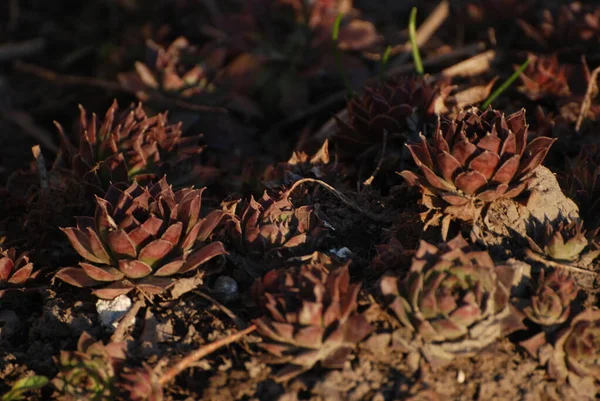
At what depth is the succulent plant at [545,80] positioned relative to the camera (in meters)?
3.47

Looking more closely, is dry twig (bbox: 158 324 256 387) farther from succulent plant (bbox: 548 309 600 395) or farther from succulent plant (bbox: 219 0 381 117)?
succulent plant (bbox: 219 0 381 117)

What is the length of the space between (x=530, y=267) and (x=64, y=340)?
1605 millimetres

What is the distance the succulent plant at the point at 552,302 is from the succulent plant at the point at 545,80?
56.5 inches

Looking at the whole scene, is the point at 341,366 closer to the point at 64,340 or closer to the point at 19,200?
the point at 64,340

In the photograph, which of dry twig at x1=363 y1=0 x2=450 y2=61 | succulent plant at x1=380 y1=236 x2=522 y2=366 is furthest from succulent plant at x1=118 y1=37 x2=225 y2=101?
succulent plant at x1=380 y1=236 x2=522 y2=366

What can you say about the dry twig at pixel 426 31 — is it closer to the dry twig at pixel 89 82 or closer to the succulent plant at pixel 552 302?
the dry twig at pixel 89 82

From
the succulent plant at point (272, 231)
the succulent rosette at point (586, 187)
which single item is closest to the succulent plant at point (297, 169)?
the succulent plant at point (272, 231)

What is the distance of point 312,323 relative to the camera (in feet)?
6.93

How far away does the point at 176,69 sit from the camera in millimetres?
3752

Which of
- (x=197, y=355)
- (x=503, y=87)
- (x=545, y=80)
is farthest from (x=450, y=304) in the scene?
(x=545, y=80)

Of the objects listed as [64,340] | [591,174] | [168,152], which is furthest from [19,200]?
[591,174]

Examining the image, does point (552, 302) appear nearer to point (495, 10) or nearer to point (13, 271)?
point (13, 271)

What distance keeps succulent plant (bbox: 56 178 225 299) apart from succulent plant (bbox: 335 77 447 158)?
899mm

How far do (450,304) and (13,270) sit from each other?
160 centimetres
